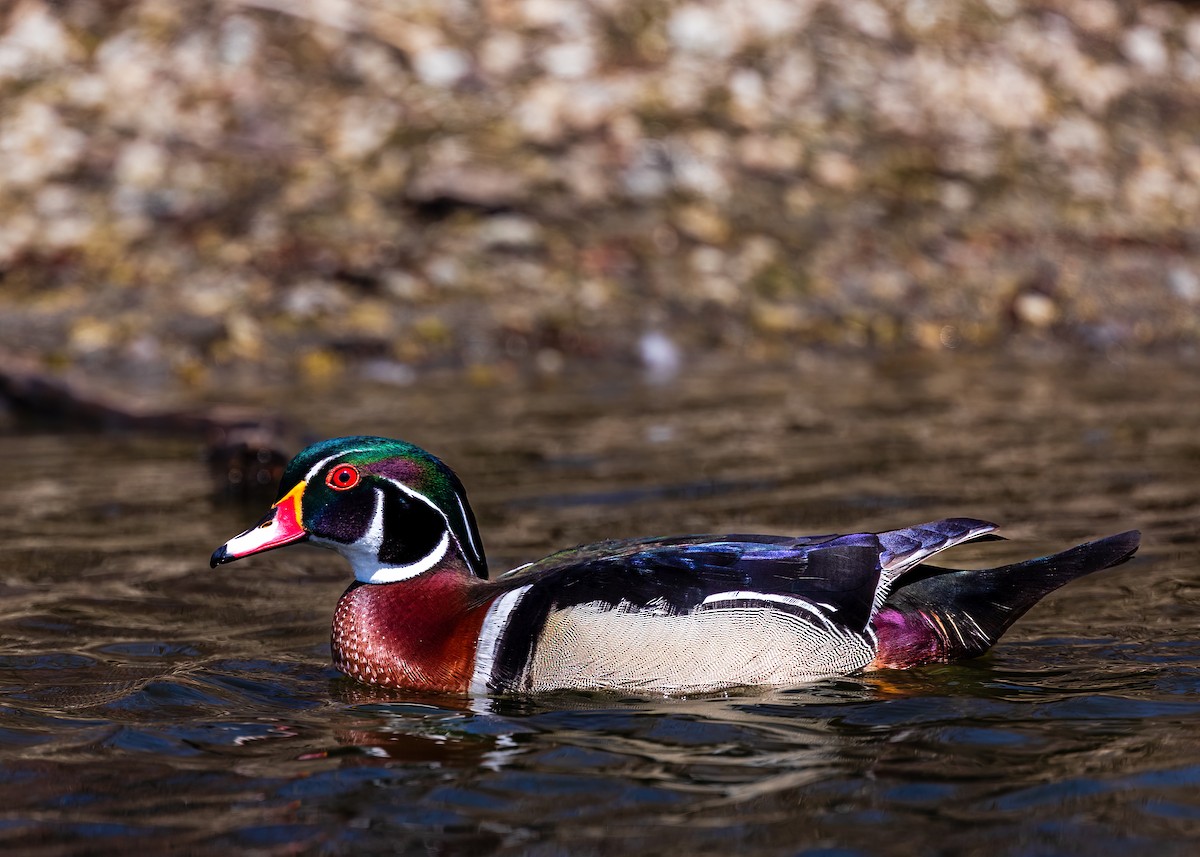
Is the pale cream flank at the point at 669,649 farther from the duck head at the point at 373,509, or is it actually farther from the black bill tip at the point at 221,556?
the black bill tip at the point at 221,556

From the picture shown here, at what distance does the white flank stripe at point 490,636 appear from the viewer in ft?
16.4

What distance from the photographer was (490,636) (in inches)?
197

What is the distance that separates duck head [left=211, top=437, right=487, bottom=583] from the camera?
17.5ft

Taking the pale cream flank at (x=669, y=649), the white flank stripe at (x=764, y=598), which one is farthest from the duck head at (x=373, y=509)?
the white flank stripe at (x=764, y=598)

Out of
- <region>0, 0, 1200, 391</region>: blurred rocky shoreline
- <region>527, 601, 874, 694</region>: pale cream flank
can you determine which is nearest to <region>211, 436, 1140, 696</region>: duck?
<region>527, 601, 874, 694</region>: pale cream flank

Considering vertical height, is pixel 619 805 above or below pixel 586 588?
below

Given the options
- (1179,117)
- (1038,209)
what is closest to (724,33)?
(1038,209)

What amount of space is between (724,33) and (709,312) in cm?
293

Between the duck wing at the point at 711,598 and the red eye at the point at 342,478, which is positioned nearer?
the duck wing at the point at 711,598

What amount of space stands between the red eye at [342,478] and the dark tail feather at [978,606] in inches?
65.0

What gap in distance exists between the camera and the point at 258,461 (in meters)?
8.40

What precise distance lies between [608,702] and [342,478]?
1.15 m

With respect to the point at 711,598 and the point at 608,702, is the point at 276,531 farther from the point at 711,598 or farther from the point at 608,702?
the point at 711,598

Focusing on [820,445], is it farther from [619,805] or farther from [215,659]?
[619,805]
